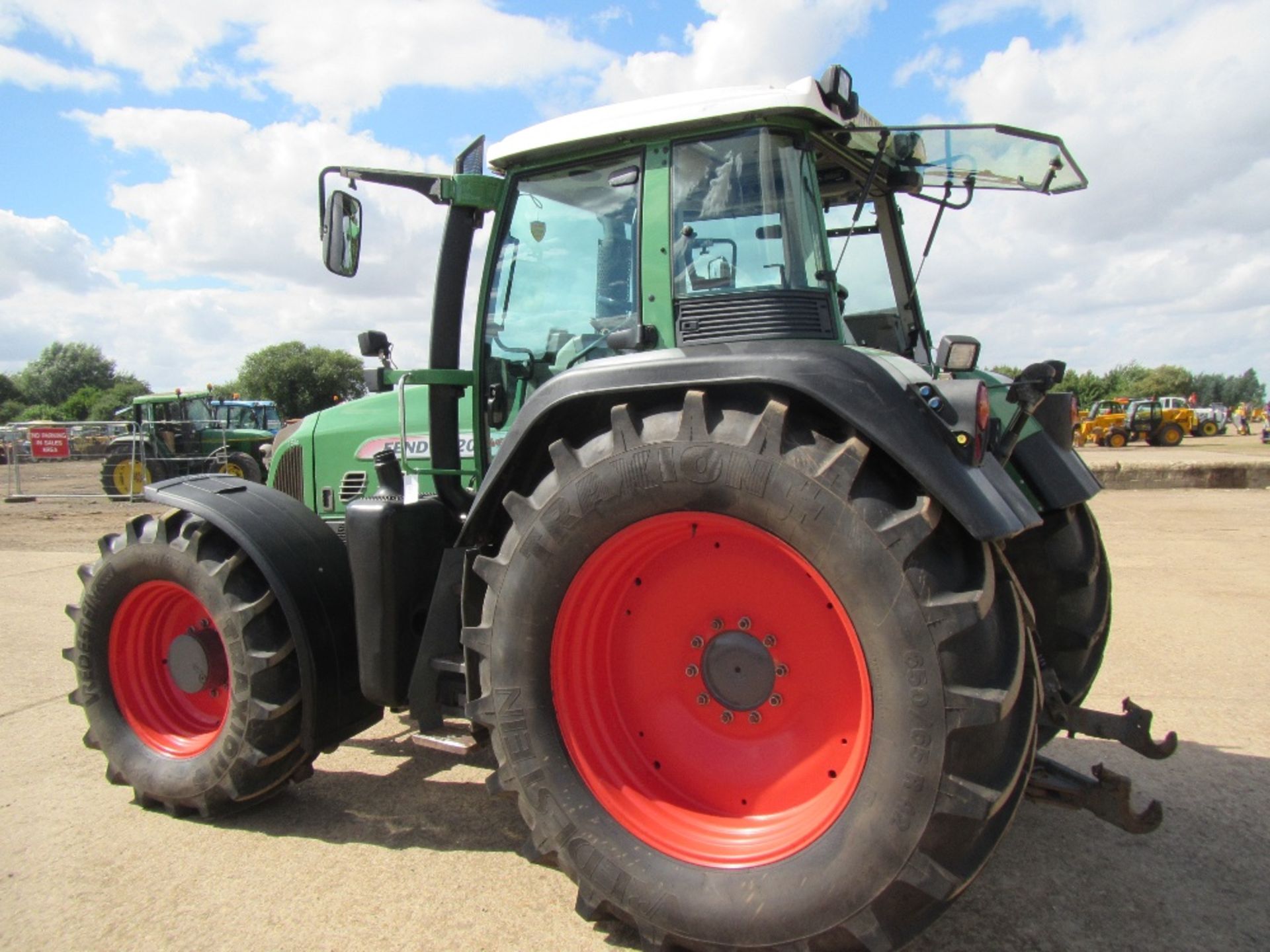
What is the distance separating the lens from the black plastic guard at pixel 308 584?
318 centimetres

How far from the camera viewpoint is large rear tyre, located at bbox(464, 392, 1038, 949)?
6.81 feet

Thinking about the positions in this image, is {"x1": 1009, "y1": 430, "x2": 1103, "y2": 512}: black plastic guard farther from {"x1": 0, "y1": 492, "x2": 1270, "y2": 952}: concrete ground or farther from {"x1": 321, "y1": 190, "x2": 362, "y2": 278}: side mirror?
{"x1": 321, "y1": 190, "x2": 362, "y2": 278}: side mirror

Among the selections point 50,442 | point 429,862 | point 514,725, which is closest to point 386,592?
point 514,725

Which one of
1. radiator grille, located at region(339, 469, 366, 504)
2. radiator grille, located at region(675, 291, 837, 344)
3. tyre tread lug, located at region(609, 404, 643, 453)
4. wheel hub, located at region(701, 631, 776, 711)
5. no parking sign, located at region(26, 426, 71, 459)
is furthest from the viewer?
no parking sign, located at region(26, 426, 71, 459)

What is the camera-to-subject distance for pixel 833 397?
2227 millimetres

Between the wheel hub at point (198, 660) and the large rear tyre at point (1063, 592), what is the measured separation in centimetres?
301

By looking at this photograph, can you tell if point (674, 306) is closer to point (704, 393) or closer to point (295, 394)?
point (704, 393)

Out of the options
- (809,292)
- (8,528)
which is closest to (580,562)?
(809,292)

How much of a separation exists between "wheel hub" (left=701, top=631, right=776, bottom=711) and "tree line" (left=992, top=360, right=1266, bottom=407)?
171ft

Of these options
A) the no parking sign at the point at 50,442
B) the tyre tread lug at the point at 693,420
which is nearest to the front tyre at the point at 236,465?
the no parking sign at the point at 50,442

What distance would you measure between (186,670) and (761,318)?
2.53m

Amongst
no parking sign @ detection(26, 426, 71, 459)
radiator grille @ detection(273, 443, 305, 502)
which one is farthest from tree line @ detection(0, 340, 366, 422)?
radiator grille @ detection(273, 443, 305, 502)

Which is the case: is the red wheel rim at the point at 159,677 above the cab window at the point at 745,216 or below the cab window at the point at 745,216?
below

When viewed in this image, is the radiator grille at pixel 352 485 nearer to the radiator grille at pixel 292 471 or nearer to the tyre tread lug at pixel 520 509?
the radiator grille at pixel 292 471
